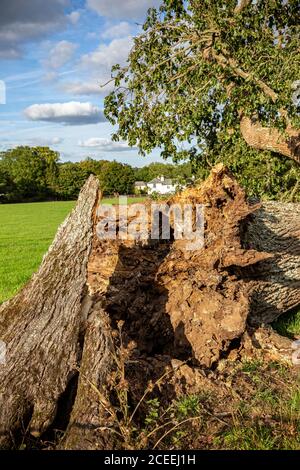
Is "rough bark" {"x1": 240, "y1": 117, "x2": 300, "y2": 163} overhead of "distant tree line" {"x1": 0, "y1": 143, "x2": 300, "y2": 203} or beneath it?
beneath

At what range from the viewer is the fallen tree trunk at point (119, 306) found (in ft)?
11.6

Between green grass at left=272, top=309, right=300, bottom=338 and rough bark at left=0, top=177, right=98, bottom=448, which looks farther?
green grass at left=272, top=309, right=300, bottom=338

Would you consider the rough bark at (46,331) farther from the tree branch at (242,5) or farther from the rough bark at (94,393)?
the tree branch at (242,5)

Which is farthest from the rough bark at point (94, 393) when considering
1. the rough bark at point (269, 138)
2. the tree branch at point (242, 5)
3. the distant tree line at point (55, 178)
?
the distant tree line at point (55, 178)

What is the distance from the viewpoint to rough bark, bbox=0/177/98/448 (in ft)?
11.6

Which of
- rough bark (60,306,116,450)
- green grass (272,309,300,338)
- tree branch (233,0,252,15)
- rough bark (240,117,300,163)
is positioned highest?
tree branch (233,0,252,15)

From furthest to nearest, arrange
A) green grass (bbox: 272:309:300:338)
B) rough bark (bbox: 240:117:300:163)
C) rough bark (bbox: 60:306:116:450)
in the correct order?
1. rough bark (bbox: 240:117:300:163)
2. green grass (bbox: 272:309:300:338)
3. rough bark (bbox: 60:306:116:450)

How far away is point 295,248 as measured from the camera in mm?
6266

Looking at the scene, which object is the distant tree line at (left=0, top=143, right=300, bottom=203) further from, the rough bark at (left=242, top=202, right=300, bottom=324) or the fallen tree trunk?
the fallen tree trunk

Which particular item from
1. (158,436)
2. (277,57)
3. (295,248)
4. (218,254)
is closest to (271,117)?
(277,57)

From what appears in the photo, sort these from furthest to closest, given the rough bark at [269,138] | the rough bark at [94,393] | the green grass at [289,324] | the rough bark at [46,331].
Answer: the rough bark at [269,138]
the green grass at [289,324]
the rough bark at [46,331]
the rough bark at [94,393]

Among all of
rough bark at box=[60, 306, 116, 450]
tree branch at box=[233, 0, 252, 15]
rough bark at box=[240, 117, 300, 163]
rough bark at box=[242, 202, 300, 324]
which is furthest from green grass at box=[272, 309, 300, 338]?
tree branch at box=[233, 0, 252, 15]

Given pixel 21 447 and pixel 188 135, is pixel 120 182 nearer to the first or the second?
pixel 188 135

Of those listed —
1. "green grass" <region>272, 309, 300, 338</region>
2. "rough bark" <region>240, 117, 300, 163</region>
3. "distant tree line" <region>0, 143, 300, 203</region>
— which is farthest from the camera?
"distant tree line" <region>0, 143, 300, 203</region>
